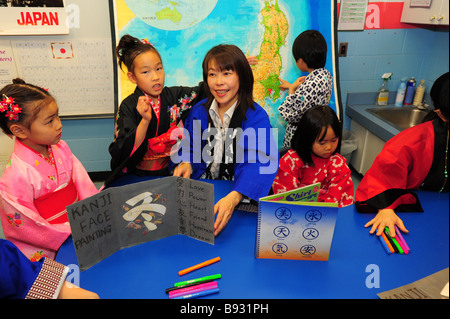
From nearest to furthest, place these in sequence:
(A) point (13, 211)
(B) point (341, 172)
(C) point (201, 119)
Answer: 1. (A) point (13, 211)
2. (C) point (201, 119)
3. (B) point (341, 172)

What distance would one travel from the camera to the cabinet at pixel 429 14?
2.44 metres

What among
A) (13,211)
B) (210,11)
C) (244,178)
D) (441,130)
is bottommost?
(13,211)

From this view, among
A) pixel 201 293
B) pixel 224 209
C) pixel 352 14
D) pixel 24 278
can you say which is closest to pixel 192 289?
pixel 201 293

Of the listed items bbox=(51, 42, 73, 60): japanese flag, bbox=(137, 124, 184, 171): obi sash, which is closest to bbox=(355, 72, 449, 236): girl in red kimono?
bbox=(137, 124, 184, 171): obi sash

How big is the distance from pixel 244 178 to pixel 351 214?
17.7 inches

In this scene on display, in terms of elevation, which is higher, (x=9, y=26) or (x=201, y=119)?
(x=9, y=26)

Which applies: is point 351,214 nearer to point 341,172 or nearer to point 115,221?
point 341,172

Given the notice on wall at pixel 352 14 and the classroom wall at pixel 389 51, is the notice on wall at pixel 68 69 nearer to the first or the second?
the notice on wall at pixel 352 14

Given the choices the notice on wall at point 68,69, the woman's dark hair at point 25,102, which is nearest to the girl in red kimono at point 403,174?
the woman's dark hair at point 25,102

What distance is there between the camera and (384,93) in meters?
3.24

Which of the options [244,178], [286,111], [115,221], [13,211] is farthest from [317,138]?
[13,211]

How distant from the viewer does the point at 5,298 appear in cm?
84

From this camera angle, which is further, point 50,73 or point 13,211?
point 50,73

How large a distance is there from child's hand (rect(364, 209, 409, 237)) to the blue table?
31 millimetres
